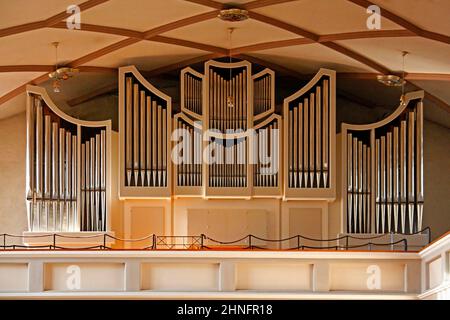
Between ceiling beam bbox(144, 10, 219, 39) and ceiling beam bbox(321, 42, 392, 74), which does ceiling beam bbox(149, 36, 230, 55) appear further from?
ceiling beam bbox(321, 42, 392, 74)

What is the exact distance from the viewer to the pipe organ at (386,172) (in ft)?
49.0

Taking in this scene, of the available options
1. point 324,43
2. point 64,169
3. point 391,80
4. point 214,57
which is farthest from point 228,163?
point 391,80

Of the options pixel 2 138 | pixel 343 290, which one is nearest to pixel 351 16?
pixel 343 290

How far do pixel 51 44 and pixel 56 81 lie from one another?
2.35ft

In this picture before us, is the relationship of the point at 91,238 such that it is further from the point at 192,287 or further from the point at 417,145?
the point at 417,145

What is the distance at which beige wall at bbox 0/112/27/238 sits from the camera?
1616cm

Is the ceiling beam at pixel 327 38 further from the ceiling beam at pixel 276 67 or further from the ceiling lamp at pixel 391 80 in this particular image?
the ceiling lamp at pixel 391 80

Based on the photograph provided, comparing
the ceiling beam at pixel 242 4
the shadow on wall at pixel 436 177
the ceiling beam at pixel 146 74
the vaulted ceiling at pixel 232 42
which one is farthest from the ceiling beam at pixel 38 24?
the shadow on wall at pixel 436 177

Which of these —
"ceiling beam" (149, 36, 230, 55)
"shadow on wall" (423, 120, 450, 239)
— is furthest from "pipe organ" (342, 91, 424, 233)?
"ceiling beam" (149, 36, 230, 55)

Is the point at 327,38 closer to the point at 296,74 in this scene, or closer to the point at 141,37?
the point at 296,74

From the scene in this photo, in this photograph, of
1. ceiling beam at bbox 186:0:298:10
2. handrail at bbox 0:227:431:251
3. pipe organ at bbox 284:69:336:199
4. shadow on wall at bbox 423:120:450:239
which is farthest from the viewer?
shadow on wall at bbox 423:120:450:239

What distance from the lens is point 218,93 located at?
602 inches

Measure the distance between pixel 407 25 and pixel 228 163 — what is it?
437 cm

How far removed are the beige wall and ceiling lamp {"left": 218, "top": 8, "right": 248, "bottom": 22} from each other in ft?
17.5
